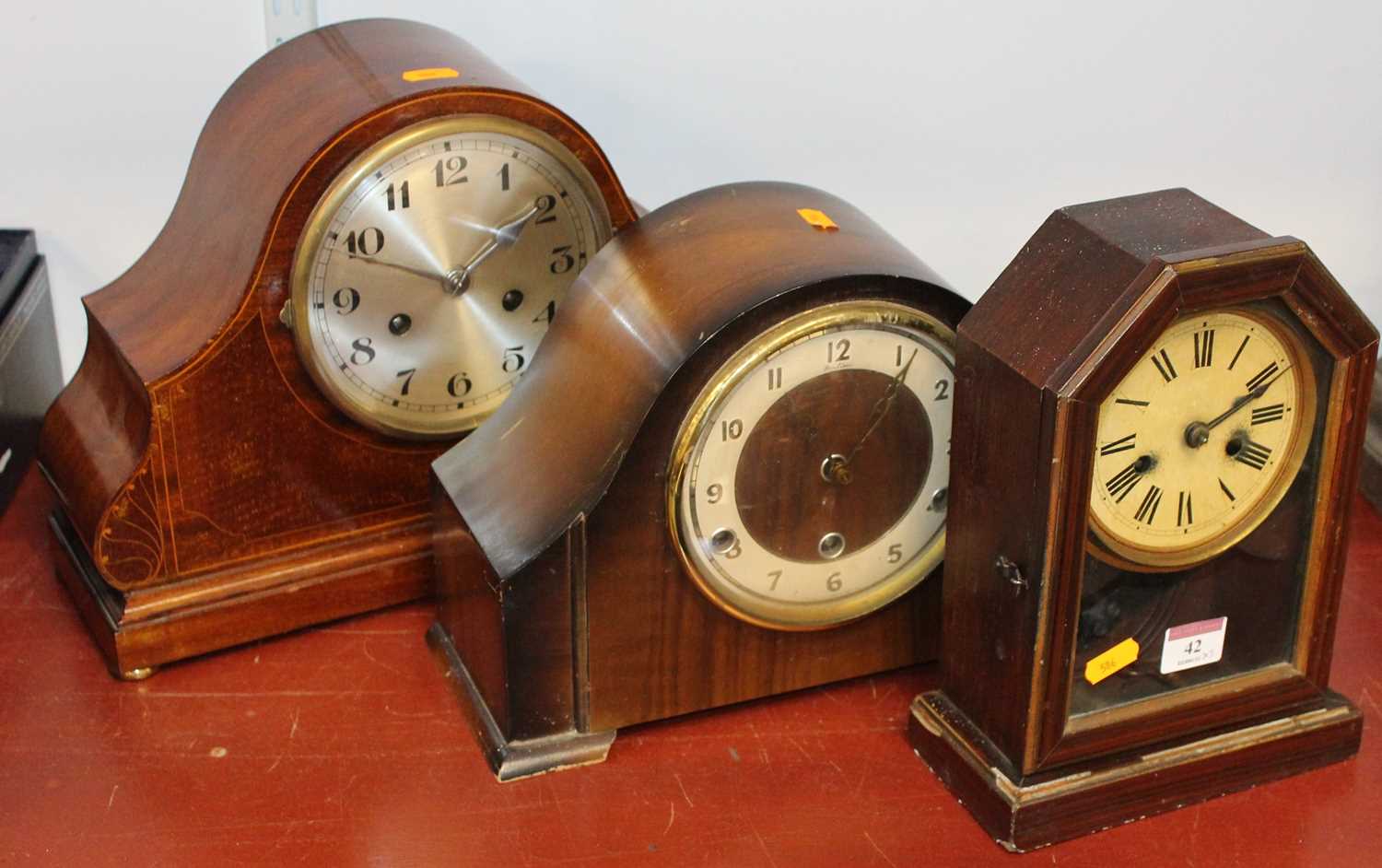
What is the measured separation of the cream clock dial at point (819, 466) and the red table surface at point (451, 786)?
129mm

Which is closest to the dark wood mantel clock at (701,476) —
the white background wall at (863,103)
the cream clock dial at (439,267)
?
the cream clock dial at (439,267)

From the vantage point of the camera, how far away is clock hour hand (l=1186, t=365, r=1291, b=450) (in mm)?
1381

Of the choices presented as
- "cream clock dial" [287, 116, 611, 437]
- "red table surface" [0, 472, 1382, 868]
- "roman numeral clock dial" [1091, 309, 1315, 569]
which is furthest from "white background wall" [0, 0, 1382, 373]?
"roman numeral clock dial" [1091, 309, 1315, 569]

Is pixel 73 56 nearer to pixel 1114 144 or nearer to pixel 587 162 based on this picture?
pixel 587 162

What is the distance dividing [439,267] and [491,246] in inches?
2.1

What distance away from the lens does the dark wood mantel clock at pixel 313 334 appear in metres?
1.61

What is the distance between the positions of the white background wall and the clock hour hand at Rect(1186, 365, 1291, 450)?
0.76 m

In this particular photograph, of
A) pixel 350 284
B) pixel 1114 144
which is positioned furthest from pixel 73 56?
pixel 1114 144

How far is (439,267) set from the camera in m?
1.68

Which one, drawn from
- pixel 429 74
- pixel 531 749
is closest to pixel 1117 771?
pixel 531 749

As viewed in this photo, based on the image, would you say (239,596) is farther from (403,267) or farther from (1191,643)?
(1191,643)

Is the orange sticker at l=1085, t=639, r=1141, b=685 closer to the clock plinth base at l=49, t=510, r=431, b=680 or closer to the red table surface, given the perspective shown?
the red table surface

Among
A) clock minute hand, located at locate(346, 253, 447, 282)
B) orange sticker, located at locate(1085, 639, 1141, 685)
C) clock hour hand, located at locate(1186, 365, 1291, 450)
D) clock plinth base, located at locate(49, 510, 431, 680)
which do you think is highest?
clock minute hand, located at locate(346, 253, 447, 282)

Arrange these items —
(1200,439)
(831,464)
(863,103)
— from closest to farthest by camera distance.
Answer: (1200,439) < (831,464) < (863,103)
